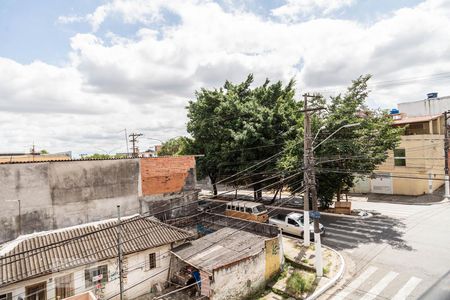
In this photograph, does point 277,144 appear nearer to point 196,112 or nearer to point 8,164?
point 196,112

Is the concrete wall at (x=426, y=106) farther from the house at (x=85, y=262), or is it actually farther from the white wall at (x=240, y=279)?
the house at (x=85, y=262)

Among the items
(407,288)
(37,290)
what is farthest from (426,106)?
(37,290)

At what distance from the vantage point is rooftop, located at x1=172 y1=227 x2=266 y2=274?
13766mm

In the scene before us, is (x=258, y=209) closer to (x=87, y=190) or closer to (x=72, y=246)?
(x=87, y=190)

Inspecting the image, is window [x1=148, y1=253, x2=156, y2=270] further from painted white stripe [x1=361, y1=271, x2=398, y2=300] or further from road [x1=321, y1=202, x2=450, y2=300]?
painted white stripe [x1=361, y1=271, x2=398, y2=300]

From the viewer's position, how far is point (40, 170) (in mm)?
15617

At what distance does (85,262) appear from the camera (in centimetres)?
1312

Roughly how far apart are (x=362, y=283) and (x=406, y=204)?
1767 centimetres

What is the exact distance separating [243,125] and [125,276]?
1634 cm

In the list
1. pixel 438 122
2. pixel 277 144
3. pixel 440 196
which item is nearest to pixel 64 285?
pixel 277 144

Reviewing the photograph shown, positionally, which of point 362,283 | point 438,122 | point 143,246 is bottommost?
point 362,283

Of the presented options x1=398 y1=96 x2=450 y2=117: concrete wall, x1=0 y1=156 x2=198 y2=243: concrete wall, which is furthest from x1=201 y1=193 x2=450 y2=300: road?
x1=398 y1=96 x2=450 y2=117: concrete wall

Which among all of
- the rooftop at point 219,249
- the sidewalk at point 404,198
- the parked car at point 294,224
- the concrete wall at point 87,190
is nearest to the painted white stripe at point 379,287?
the rooftop at point 219,249

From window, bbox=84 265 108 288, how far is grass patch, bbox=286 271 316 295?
9260 millimetres
